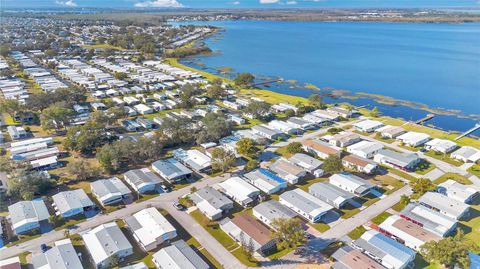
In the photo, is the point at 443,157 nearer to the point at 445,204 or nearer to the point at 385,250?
A: the point at 445,204

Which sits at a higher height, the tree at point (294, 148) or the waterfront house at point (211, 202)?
the tree at point (294, 148)

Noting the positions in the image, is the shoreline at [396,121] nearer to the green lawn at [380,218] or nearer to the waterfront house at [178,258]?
the green lawn at [380,218]

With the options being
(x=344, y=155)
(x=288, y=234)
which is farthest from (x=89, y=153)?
(x=344, y=155)

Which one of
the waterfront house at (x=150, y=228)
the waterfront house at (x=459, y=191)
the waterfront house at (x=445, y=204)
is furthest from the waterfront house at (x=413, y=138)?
the waterfront house at (x=150, y=228)

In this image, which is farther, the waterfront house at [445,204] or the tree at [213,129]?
the tree at [213,129]

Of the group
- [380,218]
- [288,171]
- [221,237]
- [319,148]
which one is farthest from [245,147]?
[380,218]

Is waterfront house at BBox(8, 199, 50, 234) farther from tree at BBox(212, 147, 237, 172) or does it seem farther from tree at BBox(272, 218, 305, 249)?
tree at BBox(272, 218, 305, 249)

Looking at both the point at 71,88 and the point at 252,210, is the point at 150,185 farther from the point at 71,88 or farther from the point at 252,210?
the point at 71,88
